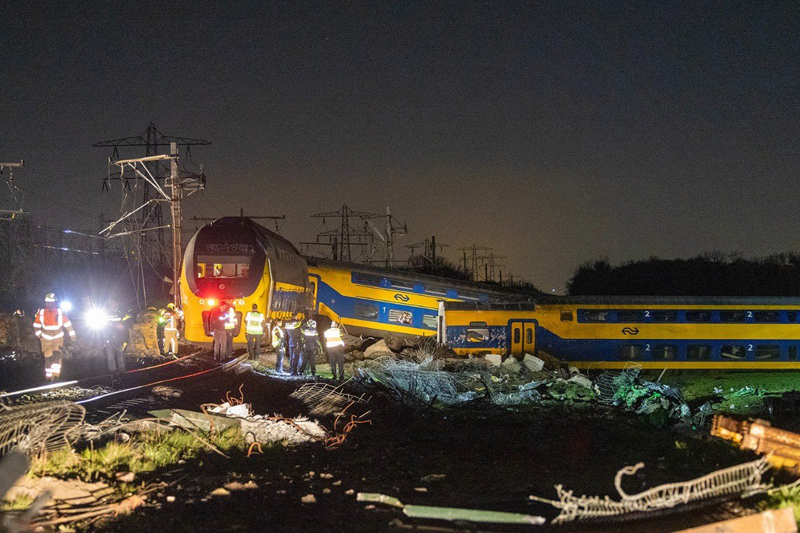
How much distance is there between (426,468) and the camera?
859 cm

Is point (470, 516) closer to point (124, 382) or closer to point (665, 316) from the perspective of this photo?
point (124, 382)

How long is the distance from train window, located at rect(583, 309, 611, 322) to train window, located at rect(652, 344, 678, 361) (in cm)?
191

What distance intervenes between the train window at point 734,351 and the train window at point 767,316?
108cm

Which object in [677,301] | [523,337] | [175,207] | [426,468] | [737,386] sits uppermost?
[175,207]

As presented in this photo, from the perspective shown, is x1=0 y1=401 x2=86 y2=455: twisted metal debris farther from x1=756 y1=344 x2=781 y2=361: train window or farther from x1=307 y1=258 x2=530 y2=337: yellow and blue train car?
x1=756 y1=344 x2=781 y2=361: train window

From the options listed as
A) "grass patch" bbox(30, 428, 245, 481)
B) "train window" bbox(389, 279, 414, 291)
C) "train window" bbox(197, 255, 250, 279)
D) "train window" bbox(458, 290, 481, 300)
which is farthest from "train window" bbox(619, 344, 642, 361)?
"grass patch" bbox(30, 428, 245, 481)

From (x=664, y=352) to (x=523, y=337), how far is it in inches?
189

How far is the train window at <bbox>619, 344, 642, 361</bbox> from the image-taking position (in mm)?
22234

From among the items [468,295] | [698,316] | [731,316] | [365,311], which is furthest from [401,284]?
[731,316]

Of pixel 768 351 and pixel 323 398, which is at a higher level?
pixel 323 398

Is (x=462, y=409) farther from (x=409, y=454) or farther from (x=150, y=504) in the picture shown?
(x=150, y=504)

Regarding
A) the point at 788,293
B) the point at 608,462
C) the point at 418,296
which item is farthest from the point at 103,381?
the point at 788,293

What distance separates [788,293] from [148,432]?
55.5 m

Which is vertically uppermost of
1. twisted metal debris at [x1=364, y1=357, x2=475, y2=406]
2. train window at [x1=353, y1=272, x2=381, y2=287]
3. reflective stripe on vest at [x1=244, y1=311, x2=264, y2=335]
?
train window at [x1=353, y1=272, x2=381, y2=287]
